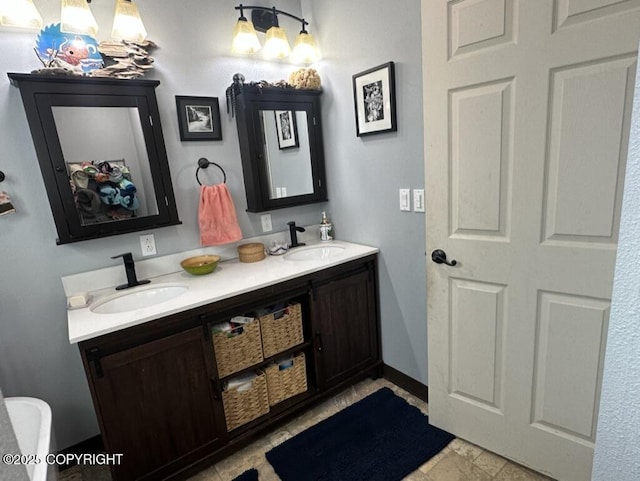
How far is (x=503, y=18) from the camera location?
4.22 ft

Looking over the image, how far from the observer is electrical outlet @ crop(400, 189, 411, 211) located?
1.95 m

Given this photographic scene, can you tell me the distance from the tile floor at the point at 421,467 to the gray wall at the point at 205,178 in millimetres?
388

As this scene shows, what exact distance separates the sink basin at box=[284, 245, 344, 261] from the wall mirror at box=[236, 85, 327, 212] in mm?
327

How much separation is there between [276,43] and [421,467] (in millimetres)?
2478

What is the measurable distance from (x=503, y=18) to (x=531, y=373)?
1.43m

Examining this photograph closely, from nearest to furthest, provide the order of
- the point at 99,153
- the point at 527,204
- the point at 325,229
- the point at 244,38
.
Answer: the point at 527,204 < the point at 99,153 < the point at 244,38 < the point at 325,229

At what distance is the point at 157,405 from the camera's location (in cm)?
154

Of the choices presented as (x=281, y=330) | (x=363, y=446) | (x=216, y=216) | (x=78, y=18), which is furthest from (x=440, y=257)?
(x=78, y=18)

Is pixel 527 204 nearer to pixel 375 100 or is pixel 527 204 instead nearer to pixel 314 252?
pixel 375 100

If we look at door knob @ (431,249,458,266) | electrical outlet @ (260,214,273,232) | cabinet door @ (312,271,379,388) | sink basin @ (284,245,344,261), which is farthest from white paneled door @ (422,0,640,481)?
electrical outlet @ (260,214,273,232)

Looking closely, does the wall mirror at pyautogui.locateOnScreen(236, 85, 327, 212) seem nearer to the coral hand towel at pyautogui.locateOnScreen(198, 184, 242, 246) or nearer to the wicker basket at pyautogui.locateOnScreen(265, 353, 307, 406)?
the coral hand towel at pyautogui.locateOnScreen(198, 184, 242, 246)

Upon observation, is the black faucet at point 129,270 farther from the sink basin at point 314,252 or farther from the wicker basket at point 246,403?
the sink basin at point 314,252

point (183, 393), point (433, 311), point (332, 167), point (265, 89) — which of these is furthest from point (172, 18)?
point (433, 311)

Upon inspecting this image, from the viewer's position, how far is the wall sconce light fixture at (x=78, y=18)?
143 centimetres
